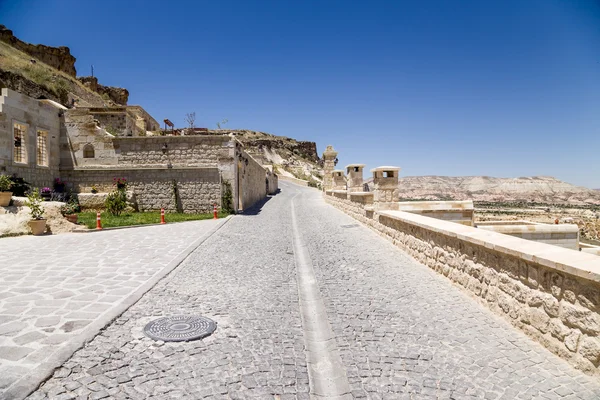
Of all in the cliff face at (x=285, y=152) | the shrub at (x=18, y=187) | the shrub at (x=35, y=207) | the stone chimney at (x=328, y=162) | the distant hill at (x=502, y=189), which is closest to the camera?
the shrub at (x=35, y=207)

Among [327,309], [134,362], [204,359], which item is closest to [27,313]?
[134,362]

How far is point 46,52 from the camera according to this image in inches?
1794

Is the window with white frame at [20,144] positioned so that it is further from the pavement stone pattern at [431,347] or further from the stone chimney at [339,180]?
the stone chimney at [339,180]

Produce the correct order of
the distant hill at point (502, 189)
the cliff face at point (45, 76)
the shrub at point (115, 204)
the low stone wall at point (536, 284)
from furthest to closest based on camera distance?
the distant hill at point (502, 189) < the cliff face at point (45, 76) < the shrub at point (115, 204) < the low stone wall at point (536, 284)

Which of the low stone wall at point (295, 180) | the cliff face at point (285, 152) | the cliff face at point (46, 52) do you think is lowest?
the low stone wall at point (295, 180)

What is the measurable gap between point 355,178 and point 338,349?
15.9 metres

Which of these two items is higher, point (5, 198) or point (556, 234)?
point (5, 198)

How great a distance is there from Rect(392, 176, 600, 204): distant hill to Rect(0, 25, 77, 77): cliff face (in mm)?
80705

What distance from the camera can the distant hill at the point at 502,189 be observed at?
105 metres

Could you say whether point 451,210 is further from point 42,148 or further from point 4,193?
point 42,148

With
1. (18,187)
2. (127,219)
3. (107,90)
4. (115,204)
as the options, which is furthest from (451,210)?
(107,90)

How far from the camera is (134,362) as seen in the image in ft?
10.7

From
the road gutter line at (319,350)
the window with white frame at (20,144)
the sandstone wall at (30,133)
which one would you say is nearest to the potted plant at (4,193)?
the sandstone wall at (30,133)

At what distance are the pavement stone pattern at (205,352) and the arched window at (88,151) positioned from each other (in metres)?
14.6
